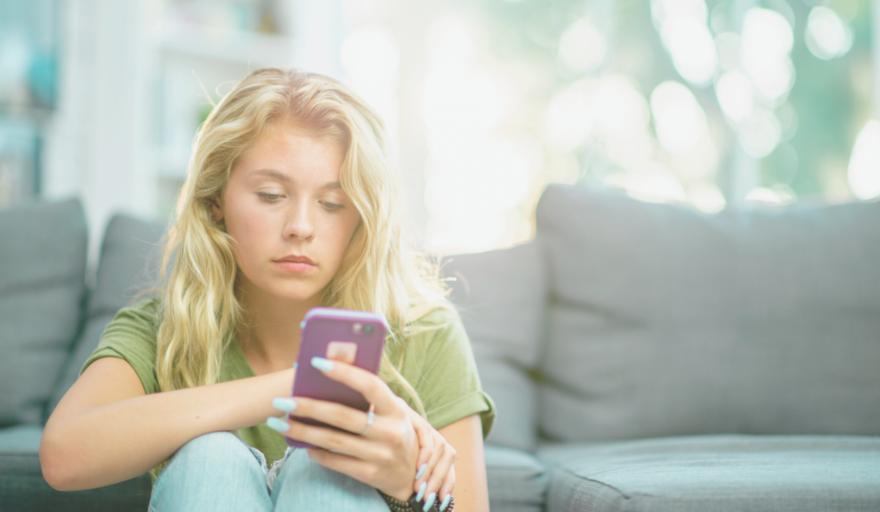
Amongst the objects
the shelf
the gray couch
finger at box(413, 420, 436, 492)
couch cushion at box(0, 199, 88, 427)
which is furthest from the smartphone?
the shelf

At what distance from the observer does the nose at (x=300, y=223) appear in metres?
1.27

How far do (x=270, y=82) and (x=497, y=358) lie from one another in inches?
32.8

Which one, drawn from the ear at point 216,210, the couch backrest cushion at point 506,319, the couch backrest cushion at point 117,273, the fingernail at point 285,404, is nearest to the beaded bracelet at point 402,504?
the fingernail at point 285,404

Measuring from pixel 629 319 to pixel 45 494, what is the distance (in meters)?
1.19

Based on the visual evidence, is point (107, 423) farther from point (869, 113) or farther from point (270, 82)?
point (869, 113)

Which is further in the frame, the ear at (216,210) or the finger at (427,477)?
the ear at (216,210)

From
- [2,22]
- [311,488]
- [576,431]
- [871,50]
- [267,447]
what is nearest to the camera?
[311,488]

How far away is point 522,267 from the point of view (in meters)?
2.01

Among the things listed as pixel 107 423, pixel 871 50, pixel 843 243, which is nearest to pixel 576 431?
pixel 843 243

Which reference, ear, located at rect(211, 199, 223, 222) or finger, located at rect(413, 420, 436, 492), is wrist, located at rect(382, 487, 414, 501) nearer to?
finger, located at rect(413, 420, 436, 492)

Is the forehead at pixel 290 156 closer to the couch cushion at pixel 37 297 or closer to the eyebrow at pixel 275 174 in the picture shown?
the eyebrow at pixel 275 174

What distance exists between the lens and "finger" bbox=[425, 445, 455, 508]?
1.14 metres

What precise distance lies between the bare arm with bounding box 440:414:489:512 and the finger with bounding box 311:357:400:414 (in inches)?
10.7

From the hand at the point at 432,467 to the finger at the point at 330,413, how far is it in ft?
0.31
